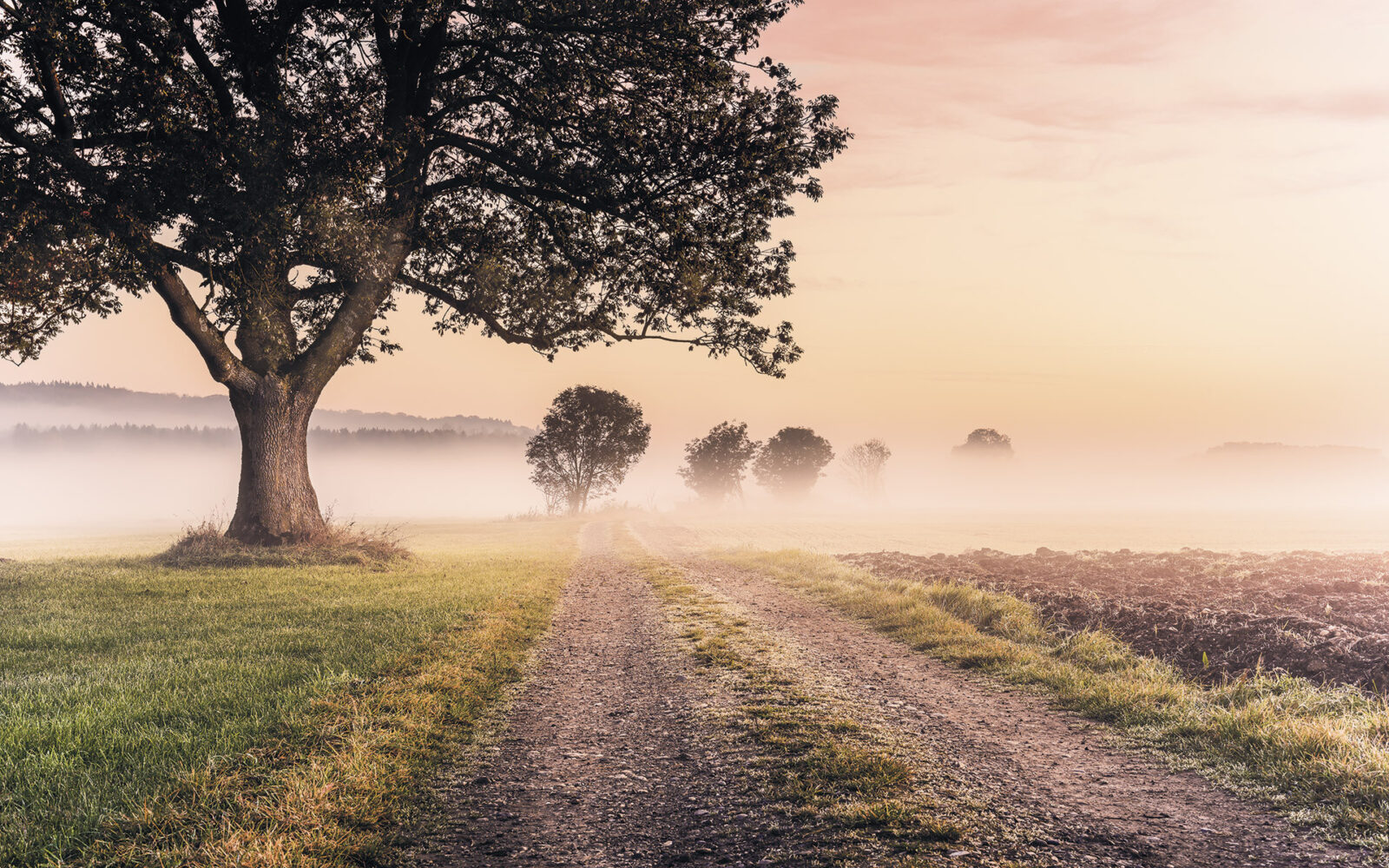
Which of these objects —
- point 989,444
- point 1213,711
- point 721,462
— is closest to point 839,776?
point 1213,711

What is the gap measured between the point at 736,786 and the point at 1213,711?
16.1 ft

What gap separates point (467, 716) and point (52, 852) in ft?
9.99

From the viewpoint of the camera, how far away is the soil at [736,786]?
4082 mm

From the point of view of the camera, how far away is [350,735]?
559 centimetres

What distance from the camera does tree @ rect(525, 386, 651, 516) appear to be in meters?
71.6

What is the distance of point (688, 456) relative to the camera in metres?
109

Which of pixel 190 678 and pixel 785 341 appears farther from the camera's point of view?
pixel 785 341

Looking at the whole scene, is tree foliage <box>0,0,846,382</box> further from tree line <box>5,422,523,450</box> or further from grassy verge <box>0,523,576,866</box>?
tree line <box>5,422,523,450</box>

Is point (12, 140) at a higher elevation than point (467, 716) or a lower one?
higher

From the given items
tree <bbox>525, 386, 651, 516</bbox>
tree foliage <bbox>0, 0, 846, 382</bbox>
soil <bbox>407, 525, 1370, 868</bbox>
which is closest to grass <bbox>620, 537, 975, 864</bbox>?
soil <bbox>407, 525, 1370, 868</bbox>

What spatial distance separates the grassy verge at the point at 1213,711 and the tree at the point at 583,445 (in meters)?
61.5

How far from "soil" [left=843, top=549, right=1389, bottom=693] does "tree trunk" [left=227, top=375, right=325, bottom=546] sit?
53.4ft

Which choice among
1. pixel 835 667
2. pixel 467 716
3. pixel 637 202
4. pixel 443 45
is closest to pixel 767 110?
pixel 637 202

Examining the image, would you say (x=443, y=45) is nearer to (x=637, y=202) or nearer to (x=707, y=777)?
(x=637, y=202)
